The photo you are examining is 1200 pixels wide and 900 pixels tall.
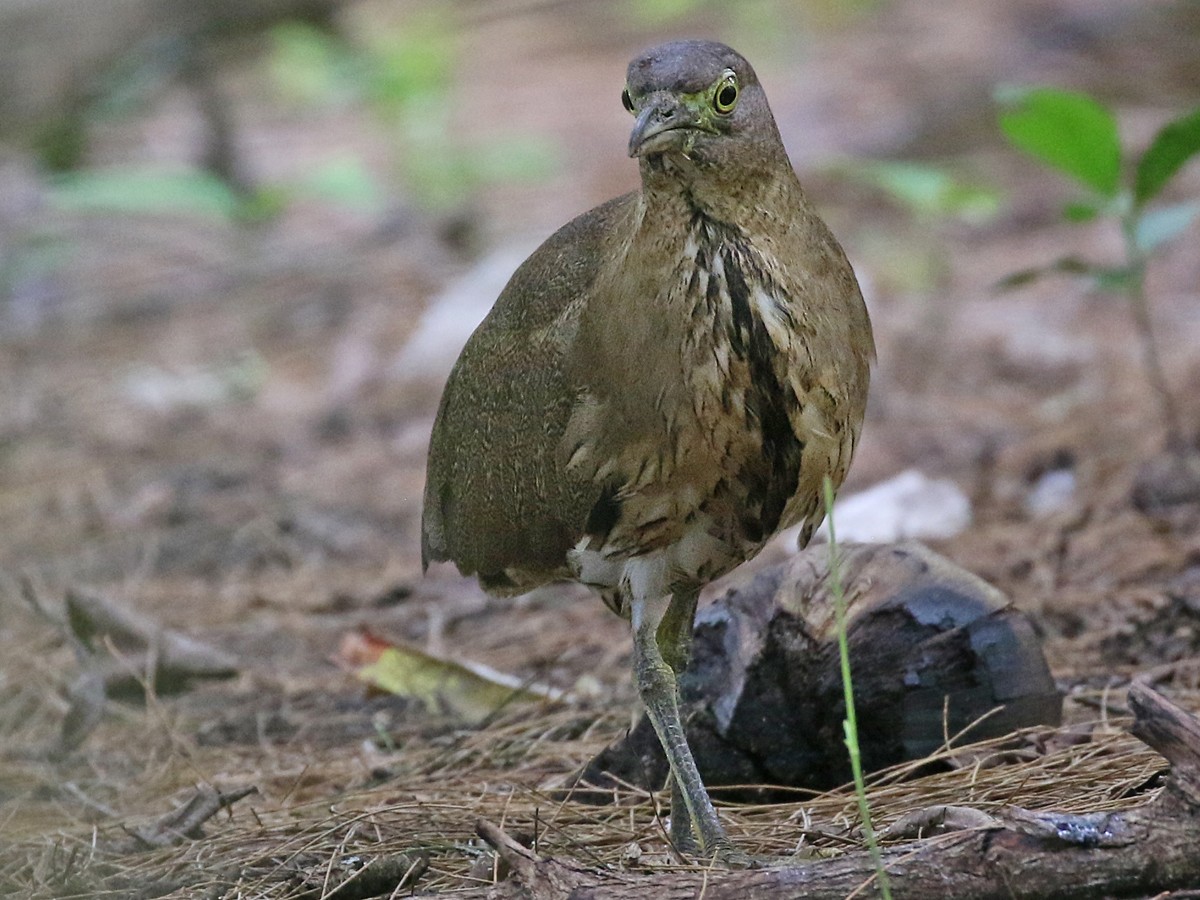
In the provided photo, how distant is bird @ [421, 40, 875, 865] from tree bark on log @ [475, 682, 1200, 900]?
565 millimetres

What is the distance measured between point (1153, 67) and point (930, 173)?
520 centimetres

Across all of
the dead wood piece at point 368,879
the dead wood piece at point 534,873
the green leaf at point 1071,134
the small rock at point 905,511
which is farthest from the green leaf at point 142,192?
the dead wood piece at point 534,873

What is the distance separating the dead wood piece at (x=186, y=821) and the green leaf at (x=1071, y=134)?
300cm

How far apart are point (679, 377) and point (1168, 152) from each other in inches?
92.3

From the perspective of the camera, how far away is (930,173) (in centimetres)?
632

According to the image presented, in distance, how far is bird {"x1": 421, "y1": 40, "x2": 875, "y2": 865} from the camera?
3.09 metres

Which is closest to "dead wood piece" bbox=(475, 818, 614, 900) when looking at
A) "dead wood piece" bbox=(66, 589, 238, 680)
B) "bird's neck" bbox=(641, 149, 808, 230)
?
"bird's neck" bbox=(641, 149, 808, 230)

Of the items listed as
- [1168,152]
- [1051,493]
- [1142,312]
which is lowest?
[1051,493]

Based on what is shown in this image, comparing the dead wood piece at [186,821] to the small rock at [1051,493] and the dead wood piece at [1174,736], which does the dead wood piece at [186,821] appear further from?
the small rock at [1051,493]

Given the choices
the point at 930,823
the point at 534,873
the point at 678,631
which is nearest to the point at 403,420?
the point at 678,631

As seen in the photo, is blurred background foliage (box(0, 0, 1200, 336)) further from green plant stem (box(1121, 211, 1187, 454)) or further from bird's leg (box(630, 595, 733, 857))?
bird's leg (box(630, 595, 733, 857))

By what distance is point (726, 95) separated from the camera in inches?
122

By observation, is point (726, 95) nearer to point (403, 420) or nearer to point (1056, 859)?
point (1056, 859)

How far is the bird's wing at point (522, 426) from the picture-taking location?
345cm
